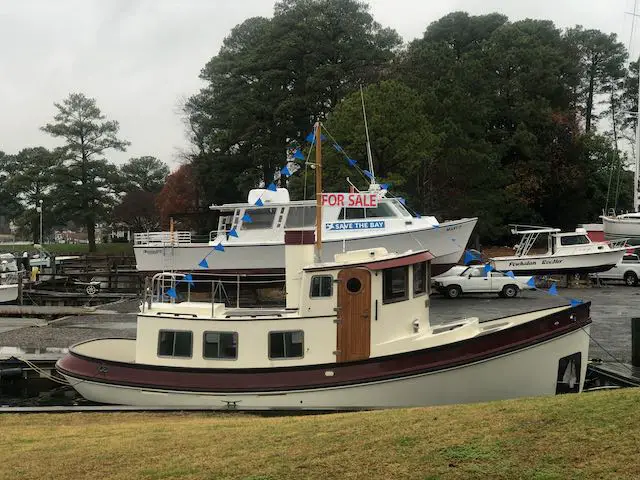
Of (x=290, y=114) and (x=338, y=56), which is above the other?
(x=338, y=56)

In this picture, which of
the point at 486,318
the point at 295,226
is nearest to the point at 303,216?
the point at 295,226

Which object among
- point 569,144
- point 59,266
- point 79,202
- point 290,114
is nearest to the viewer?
point 59,266

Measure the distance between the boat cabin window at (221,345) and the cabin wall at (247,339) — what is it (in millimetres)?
69

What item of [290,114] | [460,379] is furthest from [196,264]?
[290,114]

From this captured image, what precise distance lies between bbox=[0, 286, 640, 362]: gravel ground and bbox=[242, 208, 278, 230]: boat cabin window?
6.05 metres

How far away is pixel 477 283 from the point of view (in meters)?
26.7

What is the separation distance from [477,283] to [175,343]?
18.0m

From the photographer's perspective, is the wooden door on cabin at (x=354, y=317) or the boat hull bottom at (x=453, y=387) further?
the wooden door on cabin at (x=354, y=317)

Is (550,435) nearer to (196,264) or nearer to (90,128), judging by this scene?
(196,264)

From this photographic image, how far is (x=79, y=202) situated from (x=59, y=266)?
19561mm

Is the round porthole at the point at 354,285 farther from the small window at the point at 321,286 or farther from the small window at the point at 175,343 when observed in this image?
the small window at the point at 175,343

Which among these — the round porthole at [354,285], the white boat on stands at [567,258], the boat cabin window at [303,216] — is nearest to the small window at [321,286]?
the round porthole at [354,285]

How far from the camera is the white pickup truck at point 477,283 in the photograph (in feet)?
86.5

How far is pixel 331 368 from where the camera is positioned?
10789 mm
